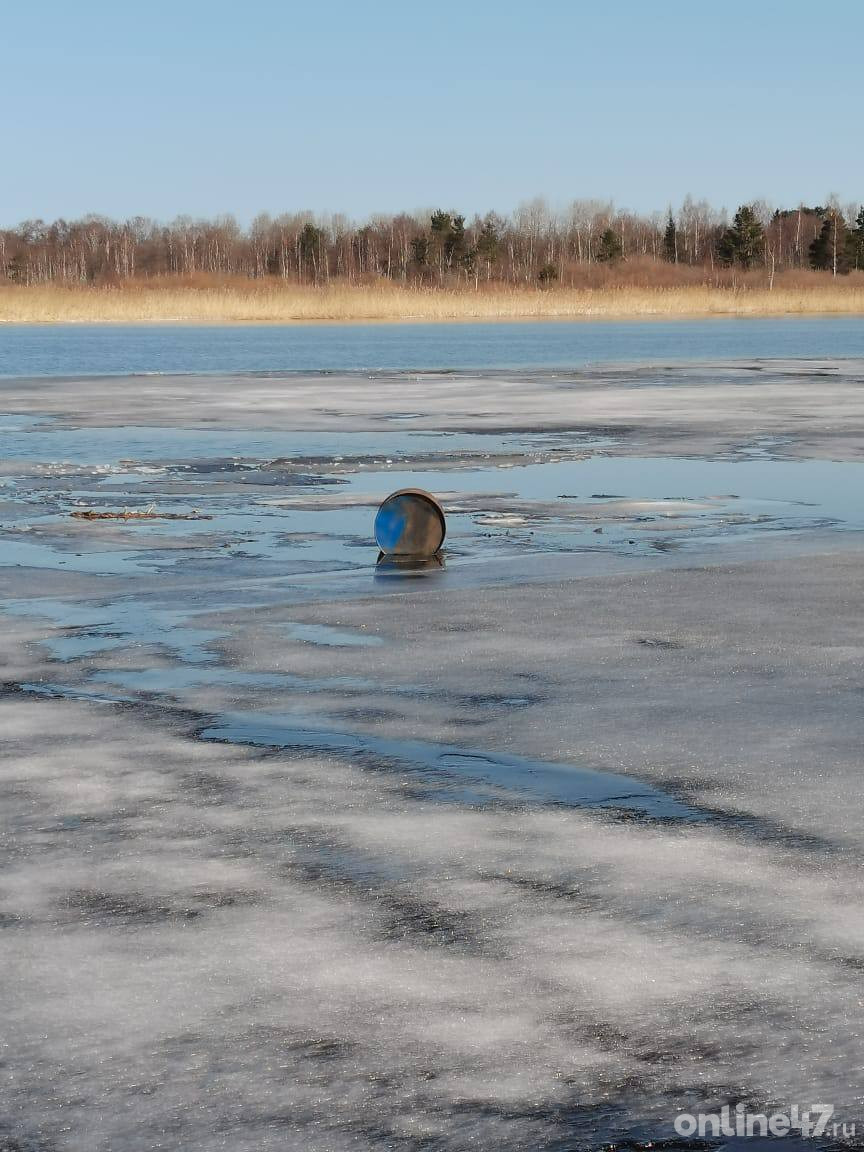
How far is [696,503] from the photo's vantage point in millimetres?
11234

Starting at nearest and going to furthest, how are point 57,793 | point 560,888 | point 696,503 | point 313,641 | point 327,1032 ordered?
point 327,1032 < point 560,888 < point 57,793 < point 313,641 < point 696,503

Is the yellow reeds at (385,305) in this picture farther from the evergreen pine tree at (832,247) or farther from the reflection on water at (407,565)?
the evergreen pine tree at (832,247)

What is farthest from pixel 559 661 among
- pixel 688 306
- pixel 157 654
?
pixel 688 306

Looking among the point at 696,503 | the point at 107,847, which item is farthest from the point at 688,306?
the point at 107,847

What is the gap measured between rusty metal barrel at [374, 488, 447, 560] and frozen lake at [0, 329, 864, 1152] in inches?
9.3

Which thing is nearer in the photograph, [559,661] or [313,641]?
[559,661]

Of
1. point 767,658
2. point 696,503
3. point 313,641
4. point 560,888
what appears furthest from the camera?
point 696,503

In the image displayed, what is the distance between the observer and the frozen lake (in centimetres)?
283

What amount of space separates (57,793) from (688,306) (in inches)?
1938

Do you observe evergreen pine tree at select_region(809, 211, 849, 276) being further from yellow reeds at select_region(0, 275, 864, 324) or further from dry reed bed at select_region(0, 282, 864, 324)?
dry reed bed at select_region(0, 282, 864, 324)

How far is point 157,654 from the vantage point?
646 centimetres

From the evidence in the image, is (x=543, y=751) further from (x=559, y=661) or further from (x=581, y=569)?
(x=581, y=569)

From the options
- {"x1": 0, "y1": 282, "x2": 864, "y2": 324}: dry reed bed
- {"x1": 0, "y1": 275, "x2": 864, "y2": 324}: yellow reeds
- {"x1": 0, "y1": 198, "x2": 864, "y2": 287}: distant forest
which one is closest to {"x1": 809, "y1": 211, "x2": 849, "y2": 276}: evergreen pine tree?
{"x1": 0, "y1": 198, "x2": 864, "y2": 287}: distant forest

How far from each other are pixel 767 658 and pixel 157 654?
2369 millimetres
